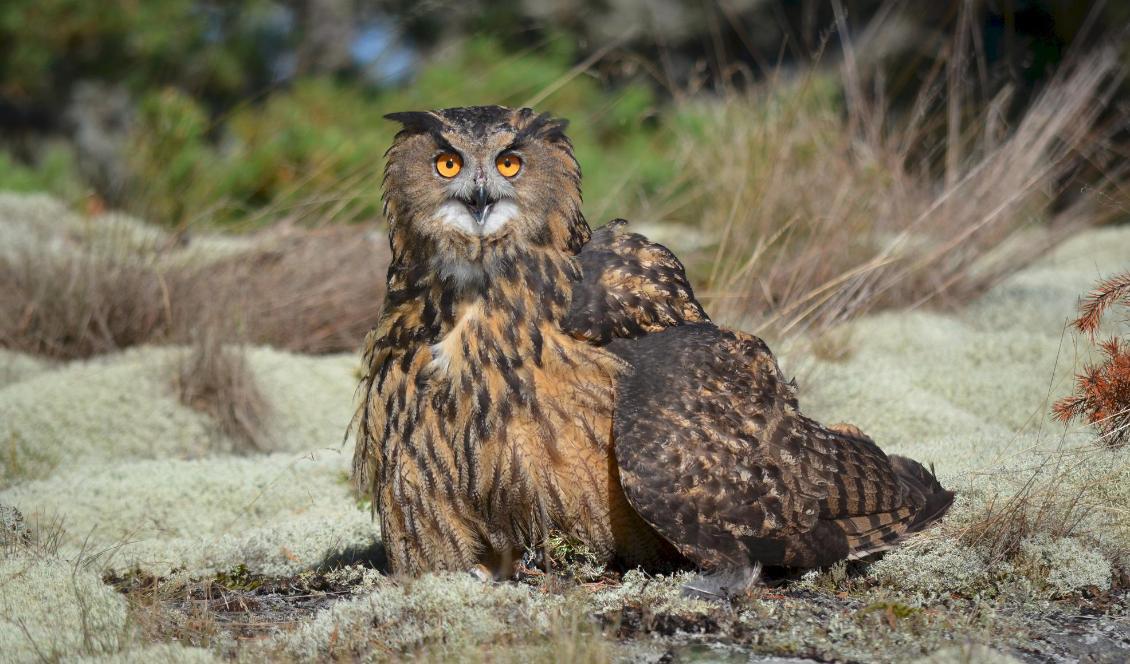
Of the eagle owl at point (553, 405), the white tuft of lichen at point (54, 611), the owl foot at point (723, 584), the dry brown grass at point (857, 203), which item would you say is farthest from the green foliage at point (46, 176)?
the owl foot at point (723, 584)

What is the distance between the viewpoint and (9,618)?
3166 mm

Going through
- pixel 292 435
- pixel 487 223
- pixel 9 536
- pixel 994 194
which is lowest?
pixel 292 435

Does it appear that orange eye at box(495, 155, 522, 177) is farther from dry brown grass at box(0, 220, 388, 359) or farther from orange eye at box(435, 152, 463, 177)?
dry brown grass at box(0, 220, 388, 359)

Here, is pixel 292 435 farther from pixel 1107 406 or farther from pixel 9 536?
pixel 1107 406

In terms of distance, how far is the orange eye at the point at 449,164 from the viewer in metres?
3.31

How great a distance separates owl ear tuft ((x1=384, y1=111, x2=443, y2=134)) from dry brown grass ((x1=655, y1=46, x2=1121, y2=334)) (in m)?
2.22

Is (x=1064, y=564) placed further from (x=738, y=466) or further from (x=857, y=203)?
(x=857, y=203)

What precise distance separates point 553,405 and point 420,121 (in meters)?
0.89

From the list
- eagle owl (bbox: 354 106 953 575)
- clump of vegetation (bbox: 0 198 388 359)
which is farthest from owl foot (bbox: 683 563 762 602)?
clump of vegetation (bbox: 0 198 388 359)

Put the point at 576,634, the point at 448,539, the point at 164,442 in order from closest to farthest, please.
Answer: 1. the point at 576,634
2. the point at 448,539
3. the point at 164,442

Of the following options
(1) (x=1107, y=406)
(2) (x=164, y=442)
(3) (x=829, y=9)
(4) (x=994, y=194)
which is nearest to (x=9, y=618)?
(2) (x=164, y=442)

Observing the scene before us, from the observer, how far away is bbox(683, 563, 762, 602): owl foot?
3.20 meters

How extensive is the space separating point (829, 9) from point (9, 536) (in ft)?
39.9

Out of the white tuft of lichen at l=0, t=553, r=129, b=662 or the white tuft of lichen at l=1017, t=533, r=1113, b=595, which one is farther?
the white tuft of lichen at l=1017, t=533, r=1113, b=595
